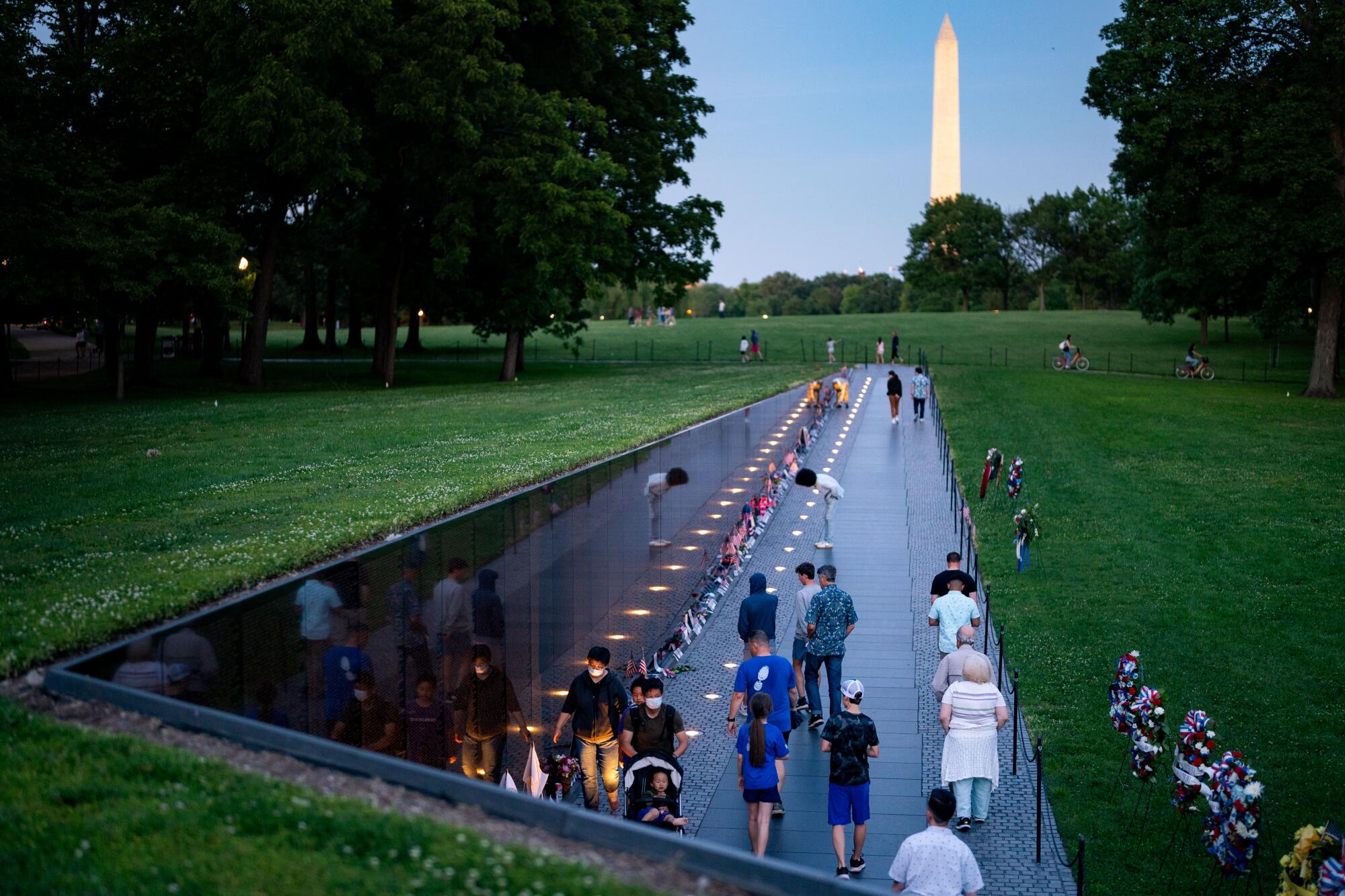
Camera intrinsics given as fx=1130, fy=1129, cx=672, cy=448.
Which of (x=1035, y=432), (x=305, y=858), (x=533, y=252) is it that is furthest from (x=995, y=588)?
(x=533, y=252)

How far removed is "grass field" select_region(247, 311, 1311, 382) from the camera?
221 feet

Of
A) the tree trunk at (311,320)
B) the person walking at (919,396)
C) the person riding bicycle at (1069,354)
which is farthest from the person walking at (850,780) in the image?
the tree trunk at (311,320)

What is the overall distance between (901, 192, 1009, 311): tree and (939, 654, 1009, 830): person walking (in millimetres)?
110587

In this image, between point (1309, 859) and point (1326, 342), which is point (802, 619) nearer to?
point (1309, 859)

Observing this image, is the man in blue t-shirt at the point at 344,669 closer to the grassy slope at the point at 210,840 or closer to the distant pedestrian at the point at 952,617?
the grassy slope at the point at 210,840

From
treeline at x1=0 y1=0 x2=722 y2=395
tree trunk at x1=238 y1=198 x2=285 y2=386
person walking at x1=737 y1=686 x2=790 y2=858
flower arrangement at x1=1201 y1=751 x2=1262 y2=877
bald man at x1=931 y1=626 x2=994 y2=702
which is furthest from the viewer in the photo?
tree trunk at x1=238 y1=198 x2=285 y2=386

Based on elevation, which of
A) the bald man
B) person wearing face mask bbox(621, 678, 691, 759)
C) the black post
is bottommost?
the black post

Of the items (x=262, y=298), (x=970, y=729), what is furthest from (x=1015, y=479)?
(x=262, y=298)

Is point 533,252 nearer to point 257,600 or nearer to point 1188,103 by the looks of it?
point 1188,103

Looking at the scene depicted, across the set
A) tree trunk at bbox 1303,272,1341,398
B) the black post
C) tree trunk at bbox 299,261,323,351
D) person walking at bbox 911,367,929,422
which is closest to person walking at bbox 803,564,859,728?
the black post

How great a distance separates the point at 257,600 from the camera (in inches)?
300

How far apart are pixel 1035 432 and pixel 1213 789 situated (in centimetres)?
2747

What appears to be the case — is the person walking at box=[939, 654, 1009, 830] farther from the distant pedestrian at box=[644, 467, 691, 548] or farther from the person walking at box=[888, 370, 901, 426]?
the person walking at box=[888, 370, 901, 426]

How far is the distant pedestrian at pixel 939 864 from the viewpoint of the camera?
741cm
